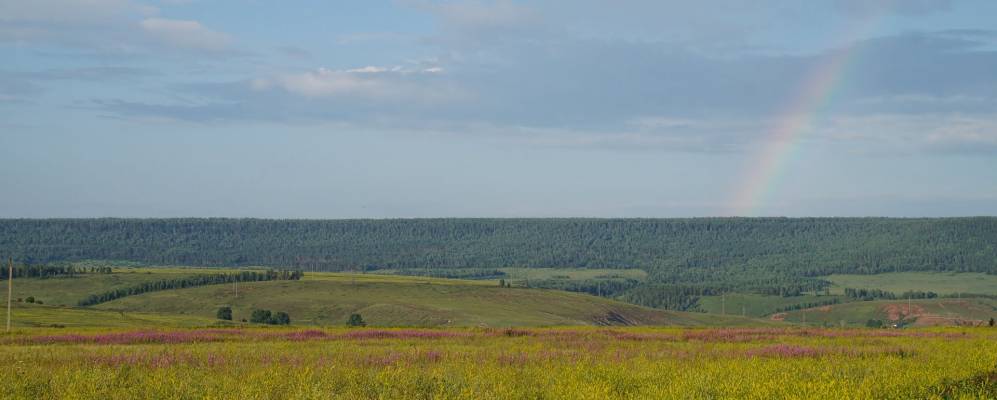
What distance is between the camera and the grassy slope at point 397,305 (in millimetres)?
150500

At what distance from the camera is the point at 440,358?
32.5 metres

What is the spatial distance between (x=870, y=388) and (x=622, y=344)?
842 inches

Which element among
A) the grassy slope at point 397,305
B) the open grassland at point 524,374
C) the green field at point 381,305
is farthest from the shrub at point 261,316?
the open grassland at point 524,374

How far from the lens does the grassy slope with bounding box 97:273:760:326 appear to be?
15050cm

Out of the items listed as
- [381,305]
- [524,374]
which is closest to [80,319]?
[381,305]

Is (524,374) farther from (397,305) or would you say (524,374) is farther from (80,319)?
(397,305)

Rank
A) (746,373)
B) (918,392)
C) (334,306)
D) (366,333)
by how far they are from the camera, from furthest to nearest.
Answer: (334,306)
(366,333)
(746,373)
(918,392)

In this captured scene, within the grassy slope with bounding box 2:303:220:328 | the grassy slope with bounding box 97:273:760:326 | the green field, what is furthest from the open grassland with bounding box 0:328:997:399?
the grassy slope with bounding box 97:273:760:326

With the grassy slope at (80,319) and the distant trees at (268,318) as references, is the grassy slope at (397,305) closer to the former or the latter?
the distant trees at (268,318)

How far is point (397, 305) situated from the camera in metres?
158

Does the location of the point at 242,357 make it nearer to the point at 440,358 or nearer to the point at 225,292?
the point at 440,358

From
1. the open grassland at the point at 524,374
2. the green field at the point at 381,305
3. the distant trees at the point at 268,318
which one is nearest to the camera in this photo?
the open grassland at the point at 524,374

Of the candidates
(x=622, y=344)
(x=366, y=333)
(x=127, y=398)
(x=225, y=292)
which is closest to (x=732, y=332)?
(x=622, y=344)

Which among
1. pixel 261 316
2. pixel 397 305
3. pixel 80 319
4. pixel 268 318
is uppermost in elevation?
pixel 80 319
